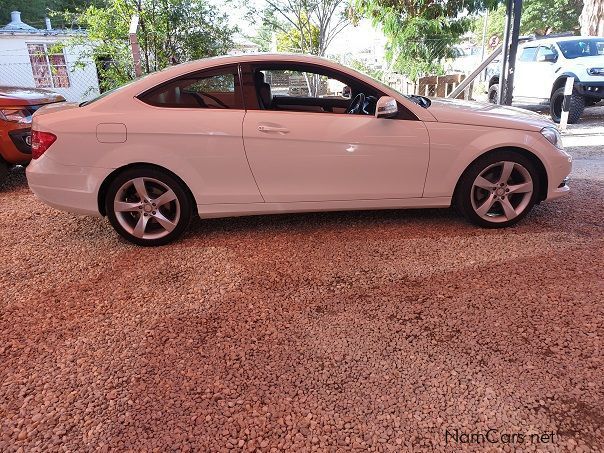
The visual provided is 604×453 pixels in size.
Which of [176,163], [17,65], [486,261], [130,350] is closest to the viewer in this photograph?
[130,350]

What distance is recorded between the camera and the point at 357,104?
3.96m

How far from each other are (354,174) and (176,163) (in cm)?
147

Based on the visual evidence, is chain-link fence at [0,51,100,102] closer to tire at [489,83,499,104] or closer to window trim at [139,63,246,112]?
tire at [489,83,499,104]

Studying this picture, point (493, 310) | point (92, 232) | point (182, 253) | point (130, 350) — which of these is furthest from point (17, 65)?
point (493, 310)

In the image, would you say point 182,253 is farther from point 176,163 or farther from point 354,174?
point 354,174

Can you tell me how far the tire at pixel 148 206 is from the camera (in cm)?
370

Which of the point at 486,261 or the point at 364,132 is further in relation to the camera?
the point at 364,132

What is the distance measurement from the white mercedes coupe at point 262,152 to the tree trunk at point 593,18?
13.6 meters

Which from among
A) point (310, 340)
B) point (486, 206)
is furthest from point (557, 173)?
point (310, 340)

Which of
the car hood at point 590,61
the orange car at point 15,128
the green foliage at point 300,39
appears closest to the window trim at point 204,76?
the orange car at point 15,128

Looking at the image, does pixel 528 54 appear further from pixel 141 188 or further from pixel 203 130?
pixel 141 188

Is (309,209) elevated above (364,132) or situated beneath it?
situated beneath

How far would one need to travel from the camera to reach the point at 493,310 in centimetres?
276

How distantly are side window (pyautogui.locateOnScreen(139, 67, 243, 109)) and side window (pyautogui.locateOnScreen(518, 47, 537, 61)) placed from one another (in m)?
10.1
